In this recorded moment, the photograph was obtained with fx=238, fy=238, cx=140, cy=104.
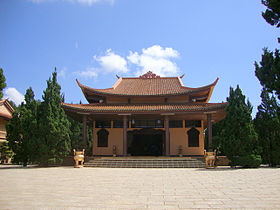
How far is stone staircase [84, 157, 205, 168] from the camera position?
1520cm

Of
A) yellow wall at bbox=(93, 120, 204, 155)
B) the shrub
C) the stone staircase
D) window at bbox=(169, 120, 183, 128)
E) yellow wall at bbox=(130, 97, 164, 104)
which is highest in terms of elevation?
yellow wall at bbox=(130, 97, 164, 104)

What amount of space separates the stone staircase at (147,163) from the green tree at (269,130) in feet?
13.4

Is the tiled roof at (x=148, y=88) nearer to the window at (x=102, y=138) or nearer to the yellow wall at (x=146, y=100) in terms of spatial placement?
the yellow wall at (x=146, y=100)

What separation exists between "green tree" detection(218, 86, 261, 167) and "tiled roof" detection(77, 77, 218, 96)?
14.1 feet

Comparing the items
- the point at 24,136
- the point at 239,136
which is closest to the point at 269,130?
the point at 239,136

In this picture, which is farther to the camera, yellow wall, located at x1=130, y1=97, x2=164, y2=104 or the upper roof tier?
yellow wall, located at x1=130, y1=97, x2=164, y2=104

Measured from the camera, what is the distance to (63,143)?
15.9m

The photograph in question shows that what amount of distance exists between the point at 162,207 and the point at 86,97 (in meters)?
17.8

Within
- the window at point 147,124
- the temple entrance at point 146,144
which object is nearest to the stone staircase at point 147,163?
the temple entrance at point 146,144

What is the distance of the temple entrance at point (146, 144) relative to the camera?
20378 millimetres

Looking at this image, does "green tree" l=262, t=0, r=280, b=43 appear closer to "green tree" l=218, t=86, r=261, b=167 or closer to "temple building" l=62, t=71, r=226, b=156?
"green tree" l=218, t=86, r=261, b=167

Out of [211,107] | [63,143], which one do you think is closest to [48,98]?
[63,143]

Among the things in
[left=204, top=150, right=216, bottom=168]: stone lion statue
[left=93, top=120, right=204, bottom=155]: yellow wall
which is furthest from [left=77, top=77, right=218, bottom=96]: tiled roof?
[left=204, top=150, right=216, bottom=168]: stone lion statue

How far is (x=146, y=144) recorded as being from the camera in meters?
20.6
